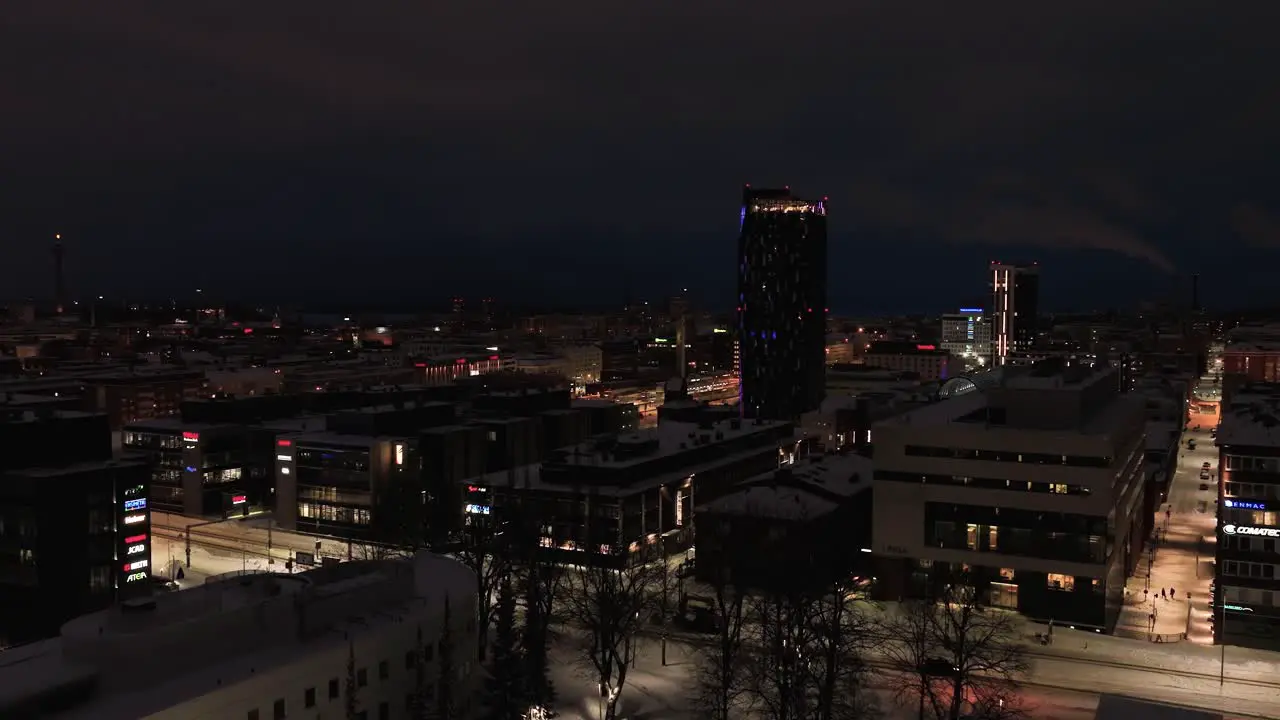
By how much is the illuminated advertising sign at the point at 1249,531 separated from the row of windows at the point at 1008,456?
4004mm

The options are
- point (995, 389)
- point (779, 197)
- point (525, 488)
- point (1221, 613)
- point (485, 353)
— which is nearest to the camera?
point (1221, 613)

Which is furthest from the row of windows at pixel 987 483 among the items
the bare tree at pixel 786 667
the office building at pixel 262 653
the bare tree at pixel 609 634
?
the office building at pixel 262 653

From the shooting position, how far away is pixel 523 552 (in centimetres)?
3597

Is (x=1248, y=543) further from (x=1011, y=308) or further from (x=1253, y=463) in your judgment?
(x=1011, y=308)

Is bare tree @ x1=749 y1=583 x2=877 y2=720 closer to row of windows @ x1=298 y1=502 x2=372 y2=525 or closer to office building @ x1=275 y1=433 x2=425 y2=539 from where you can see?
office building @ x1=275 y1=433 x2=425 y2=539

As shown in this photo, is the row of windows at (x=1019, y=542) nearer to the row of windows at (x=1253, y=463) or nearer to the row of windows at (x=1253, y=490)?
the row of windows at (x=1253, y=490)

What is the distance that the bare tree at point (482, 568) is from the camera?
29047 millimetres

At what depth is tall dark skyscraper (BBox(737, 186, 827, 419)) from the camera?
9125 cm

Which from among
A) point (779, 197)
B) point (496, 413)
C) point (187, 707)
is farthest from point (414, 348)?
point (187, 707)

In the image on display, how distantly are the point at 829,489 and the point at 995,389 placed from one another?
7.57 meters

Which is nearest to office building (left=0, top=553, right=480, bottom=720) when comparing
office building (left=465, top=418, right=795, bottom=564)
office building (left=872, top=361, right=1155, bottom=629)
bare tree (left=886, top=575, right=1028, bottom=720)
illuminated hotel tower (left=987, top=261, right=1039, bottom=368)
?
bare tree (left=886, top=575, right=1028, bottom=720)

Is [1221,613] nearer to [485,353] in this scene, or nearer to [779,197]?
[779,197]

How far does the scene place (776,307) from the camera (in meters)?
91.4

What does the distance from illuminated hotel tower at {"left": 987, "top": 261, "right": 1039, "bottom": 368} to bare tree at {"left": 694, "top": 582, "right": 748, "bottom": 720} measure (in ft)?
435
